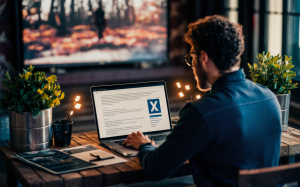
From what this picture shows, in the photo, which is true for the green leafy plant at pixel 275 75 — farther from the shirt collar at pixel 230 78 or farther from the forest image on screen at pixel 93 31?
the forest image on screen at pixel 93 31

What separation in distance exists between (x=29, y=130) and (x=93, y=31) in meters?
3.60

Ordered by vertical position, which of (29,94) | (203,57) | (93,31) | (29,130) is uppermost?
(93,31)

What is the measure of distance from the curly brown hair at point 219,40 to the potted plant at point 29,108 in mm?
664

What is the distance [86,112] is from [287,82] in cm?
337

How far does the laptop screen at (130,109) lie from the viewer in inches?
67.9

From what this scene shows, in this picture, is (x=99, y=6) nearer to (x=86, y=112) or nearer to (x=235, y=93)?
(x=86, y=112)

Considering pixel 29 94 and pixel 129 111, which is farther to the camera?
pixel 129 111

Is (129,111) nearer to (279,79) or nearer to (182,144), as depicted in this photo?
(182,144)

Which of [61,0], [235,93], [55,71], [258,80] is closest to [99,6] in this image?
[61,0]

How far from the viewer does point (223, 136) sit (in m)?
1.15

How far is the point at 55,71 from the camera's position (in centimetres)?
480

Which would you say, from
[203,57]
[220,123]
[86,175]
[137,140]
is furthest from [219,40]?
[86,175]

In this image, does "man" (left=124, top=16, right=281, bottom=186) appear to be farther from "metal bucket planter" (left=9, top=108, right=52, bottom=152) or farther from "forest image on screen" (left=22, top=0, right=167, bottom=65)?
"forest image on screen" (left=22, top=0, right=167, bottom=65)

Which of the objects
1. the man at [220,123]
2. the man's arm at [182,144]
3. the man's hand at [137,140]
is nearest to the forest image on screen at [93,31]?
the man's hand at [137,140]
